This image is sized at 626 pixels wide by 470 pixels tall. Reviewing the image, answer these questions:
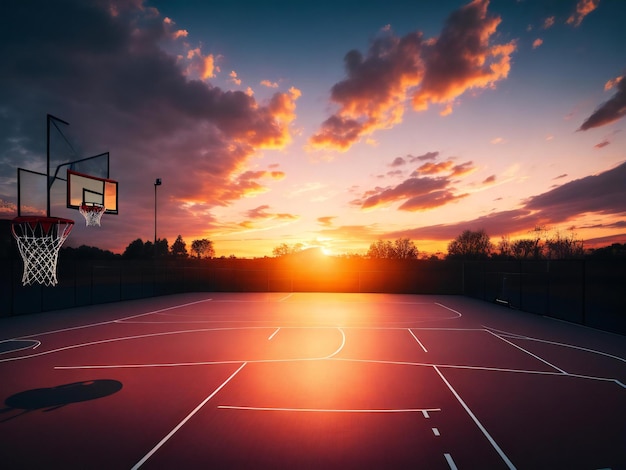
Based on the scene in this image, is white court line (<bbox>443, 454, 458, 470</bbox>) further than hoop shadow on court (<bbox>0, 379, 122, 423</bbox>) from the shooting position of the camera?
No

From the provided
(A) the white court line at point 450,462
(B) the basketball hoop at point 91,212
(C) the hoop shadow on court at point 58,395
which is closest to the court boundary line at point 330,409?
(A) the white court line at point 450,462

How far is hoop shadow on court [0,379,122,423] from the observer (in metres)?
6.41

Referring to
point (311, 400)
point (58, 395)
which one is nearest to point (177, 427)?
point (311, 400)

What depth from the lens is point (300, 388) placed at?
7.38 meters

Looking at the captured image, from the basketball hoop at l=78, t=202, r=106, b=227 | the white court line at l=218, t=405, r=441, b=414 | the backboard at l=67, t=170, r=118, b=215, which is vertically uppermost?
the backboard at l=67, t=170, r=118, b=215

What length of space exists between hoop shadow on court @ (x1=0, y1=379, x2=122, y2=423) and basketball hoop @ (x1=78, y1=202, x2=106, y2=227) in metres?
9.77

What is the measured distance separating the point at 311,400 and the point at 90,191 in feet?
48.4

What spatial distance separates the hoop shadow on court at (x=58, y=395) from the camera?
253 inches

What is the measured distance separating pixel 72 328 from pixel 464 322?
16.9 m

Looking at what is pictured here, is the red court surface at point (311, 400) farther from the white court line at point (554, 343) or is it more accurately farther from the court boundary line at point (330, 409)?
the white court line at point (554, 343)

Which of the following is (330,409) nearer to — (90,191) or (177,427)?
(177,427)

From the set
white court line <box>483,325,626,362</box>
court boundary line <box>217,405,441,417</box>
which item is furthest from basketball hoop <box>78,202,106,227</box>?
white court line <box>483,325,626,362</box>

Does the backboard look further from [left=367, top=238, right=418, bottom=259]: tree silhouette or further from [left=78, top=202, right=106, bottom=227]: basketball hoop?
[left=367, top=238, right=418, bottom=259]: tree silhouette

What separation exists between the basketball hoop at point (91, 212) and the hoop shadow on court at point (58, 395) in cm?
977
